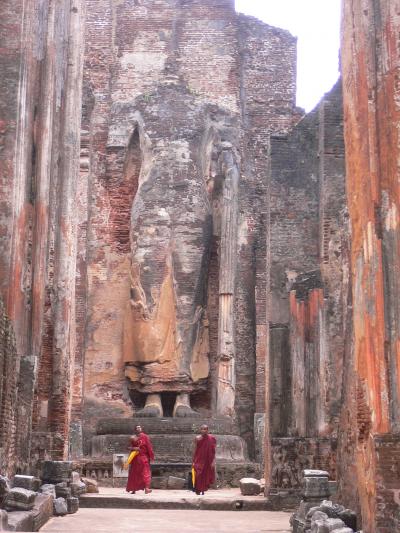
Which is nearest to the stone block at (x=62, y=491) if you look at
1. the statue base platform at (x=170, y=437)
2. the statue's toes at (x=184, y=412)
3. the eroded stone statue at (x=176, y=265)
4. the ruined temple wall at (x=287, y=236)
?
the ruined temple wall at (x=287, y=236)

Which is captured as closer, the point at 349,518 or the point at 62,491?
the point at 349,518

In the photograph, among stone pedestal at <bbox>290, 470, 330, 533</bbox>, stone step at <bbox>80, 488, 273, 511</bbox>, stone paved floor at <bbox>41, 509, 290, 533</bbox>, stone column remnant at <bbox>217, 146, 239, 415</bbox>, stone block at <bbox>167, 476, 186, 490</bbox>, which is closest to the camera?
stone paved floor at <bbox>41, 509, 290, 533</bbox>

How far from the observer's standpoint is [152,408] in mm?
17188

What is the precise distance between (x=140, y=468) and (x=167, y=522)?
4.36m

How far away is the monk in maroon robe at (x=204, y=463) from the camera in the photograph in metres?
13.7

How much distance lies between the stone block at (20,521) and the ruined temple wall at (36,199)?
6.19ft

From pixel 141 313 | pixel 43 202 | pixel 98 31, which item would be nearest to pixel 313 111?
pixel 43 202

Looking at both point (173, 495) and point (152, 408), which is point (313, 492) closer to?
point (173, 495)

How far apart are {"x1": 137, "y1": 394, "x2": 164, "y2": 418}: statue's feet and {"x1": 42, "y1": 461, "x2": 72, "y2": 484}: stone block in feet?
20.3

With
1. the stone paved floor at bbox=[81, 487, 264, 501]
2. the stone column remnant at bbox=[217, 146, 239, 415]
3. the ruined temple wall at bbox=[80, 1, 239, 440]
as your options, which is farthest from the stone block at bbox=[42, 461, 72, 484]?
the ruined temple wall at bbox=[80, 1, 239, 440]

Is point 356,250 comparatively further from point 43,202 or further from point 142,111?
point 142,111

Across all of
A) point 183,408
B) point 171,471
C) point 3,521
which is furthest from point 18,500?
point 183,408

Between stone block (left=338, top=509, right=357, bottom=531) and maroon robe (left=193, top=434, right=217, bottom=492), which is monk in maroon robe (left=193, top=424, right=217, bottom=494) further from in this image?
stone block (left=338, top=509, right=357, bottom=531)

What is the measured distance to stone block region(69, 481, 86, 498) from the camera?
37.1 ft
